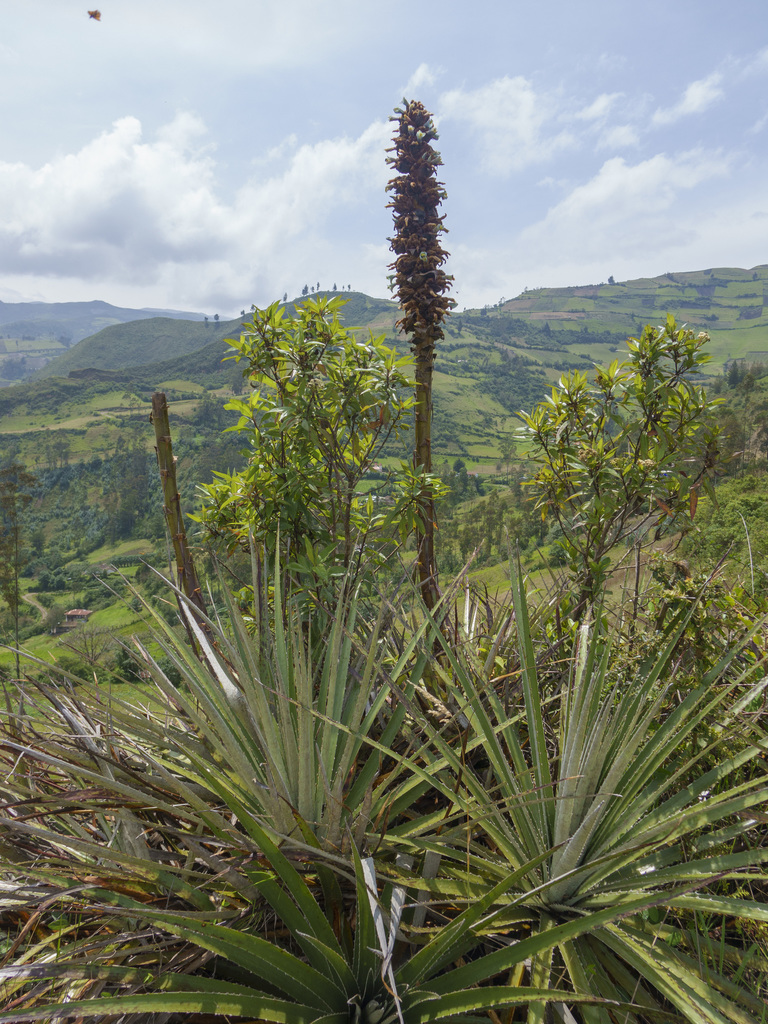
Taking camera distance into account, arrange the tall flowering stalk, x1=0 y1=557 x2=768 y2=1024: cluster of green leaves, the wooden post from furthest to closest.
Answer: the tall flowering stalk
the wooden post
x1=0 y1=557 x2=768 y2=1024: cluster of green leaves

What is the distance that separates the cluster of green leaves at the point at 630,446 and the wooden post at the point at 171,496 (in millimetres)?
2054

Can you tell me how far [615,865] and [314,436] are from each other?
7.17 feet

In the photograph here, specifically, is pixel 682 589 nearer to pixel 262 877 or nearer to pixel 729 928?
pixel 729 928

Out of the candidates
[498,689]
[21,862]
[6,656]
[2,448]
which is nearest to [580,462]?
[498,689]

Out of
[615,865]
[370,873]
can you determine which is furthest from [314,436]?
[615,865]

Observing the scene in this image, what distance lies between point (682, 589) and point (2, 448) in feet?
567

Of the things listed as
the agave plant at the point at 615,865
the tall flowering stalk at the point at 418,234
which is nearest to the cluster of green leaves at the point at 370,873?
the agave plant at the point at 615,865

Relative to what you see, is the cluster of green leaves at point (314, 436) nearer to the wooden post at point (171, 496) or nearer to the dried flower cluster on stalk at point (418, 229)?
the wooden post at point (171, 496)

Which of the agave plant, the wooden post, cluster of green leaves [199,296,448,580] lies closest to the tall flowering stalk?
cluster of green leaves [199,296,448,580]

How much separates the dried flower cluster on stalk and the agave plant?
288cm

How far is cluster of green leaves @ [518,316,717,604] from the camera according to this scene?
113 inches

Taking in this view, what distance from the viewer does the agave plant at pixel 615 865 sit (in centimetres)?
118

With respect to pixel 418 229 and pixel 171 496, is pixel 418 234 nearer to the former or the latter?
pixel 418 229

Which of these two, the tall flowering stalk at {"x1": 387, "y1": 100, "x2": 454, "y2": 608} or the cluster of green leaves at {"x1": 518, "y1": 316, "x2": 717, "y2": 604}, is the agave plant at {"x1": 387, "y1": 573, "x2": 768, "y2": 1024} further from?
the tall flowering stalk at {"x1": 387, "y1": 100, "x2": 454, "y2": 608}
